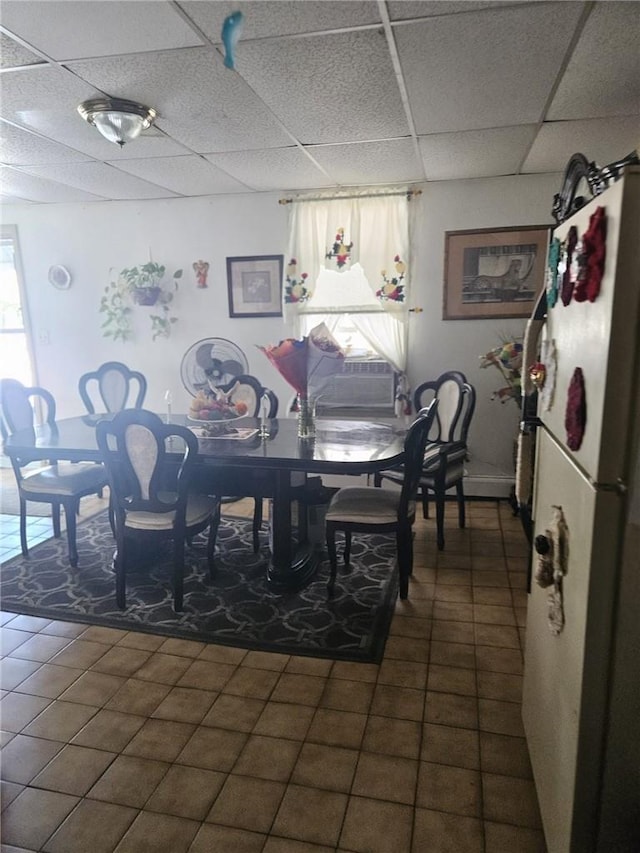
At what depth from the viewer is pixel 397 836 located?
138 cm

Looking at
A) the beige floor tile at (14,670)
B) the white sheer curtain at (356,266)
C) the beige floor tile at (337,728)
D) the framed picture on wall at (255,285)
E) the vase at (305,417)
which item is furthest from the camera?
the framed picture on wall at (255,285)

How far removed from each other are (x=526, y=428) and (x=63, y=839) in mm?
1718

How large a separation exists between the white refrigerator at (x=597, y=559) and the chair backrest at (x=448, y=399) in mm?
2107

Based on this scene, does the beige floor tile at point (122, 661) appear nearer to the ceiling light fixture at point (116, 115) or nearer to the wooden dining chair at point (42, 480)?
the wooden dining chair at point (42, 480)

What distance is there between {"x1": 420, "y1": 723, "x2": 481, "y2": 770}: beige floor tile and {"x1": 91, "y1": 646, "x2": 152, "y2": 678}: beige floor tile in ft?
3.67

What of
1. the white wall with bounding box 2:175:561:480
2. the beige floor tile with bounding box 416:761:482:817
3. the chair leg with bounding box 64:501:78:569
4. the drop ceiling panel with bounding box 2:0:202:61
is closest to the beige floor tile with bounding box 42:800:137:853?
the beige floor tile with bounding box 416:761:482:817

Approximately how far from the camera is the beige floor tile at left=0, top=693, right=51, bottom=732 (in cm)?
180

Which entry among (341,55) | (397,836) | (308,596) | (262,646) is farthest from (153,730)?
(341,55)

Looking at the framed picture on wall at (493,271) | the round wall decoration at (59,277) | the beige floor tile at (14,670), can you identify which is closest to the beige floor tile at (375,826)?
the beige floor tile at (14,670)

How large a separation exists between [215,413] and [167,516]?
65 centimetres

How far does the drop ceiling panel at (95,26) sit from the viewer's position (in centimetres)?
165

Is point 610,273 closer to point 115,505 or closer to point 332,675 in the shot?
point 332,675

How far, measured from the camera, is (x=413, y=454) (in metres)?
2.40

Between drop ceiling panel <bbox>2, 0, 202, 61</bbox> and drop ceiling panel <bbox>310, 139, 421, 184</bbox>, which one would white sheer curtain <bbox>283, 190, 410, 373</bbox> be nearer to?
drop ceiling panel <bbox>310, 139, 421, 184</bbox>
